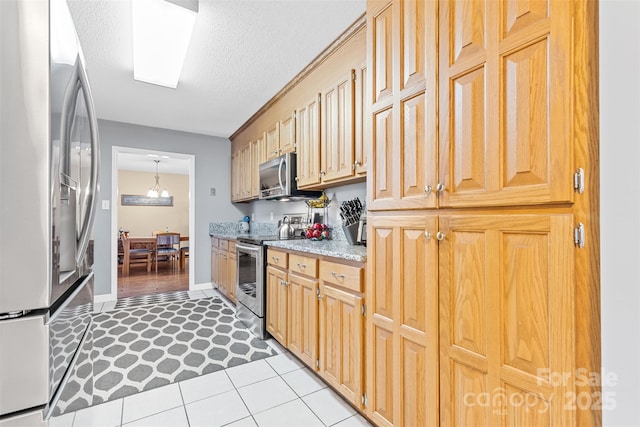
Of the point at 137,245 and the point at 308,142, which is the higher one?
Result: the point at 308,142

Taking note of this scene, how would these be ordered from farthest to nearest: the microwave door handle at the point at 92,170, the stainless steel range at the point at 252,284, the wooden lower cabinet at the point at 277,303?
the stainless steel range at the point at 252,284 → the wooden lower cabinet at the point at 277,303 → the microwave door handle at the point at 92,170

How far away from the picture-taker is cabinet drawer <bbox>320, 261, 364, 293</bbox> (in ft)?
5.08

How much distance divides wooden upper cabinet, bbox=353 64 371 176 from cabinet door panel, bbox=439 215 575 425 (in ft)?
3.22

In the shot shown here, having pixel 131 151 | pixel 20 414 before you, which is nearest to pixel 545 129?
pixel 20 414

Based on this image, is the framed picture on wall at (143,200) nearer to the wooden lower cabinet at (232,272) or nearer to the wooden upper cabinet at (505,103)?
the wooden lower cabinet at (232,272)

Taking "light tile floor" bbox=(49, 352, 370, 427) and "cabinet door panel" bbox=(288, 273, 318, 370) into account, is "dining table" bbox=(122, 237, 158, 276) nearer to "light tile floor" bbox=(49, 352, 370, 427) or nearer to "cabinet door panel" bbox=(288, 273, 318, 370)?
"light tile floor" bbox=(49, 352, 370, 427)

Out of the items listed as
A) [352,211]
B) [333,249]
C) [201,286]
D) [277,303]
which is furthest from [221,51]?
[201,286]

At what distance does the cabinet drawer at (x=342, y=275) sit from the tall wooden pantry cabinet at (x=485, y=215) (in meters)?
0.13

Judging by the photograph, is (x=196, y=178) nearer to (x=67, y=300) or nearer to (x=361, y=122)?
(x=361, y=122)

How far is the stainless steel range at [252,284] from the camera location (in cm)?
260

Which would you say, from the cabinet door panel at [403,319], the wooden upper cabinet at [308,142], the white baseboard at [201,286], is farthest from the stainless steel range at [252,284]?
the white baseboard at [201,286]

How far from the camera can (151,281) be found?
17.0 feet

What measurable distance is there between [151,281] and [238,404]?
4239mm

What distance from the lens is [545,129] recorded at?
0.85 meters
